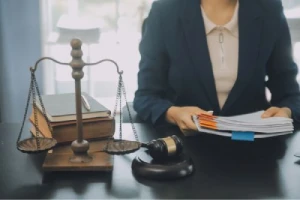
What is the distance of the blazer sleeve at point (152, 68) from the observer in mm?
1448

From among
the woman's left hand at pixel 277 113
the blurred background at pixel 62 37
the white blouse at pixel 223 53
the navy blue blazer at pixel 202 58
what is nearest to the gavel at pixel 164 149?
the woman's left hand at pixel 277 113

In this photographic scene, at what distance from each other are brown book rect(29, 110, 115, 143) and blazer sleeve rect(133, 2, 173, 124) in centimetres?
34

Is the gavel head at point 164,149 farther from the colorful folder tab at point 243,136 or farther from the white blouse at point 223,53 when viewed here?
the white blouse at point 223,53

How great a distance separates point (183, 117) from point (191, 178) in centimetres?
31

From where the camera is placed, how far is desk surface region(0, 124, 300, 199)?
0.87 m

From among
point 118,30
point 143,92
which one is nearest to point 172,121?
point 143,92

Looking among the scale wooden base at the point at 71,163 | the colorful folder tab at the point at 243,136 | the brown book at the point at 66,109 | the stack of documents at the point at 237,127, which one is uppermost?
the brown book at the point at 66,109

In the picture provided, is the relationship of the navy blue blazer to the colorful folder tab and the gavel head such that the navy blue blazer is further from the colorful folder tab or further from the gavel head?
the gavel head

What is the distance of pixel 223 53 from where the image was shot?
1.57m

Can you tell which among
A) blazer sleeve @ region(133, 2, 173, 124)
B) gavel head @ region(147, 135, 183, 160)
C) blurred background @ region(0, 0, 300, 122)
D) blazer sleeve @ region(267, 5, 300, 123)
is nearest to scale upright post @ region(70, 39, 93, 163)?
gavel head @ region(147, 135, 183, 160)

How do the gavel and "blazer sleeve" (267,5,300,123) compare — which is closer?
the gavel

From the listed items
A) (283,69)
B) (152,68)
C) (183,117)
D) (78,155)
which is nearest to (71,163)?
(78,155)

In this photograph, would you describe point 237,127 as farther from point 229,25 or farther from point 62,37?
point 62,37

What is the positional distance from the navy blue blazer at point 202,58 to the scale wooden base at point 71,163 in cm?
49
